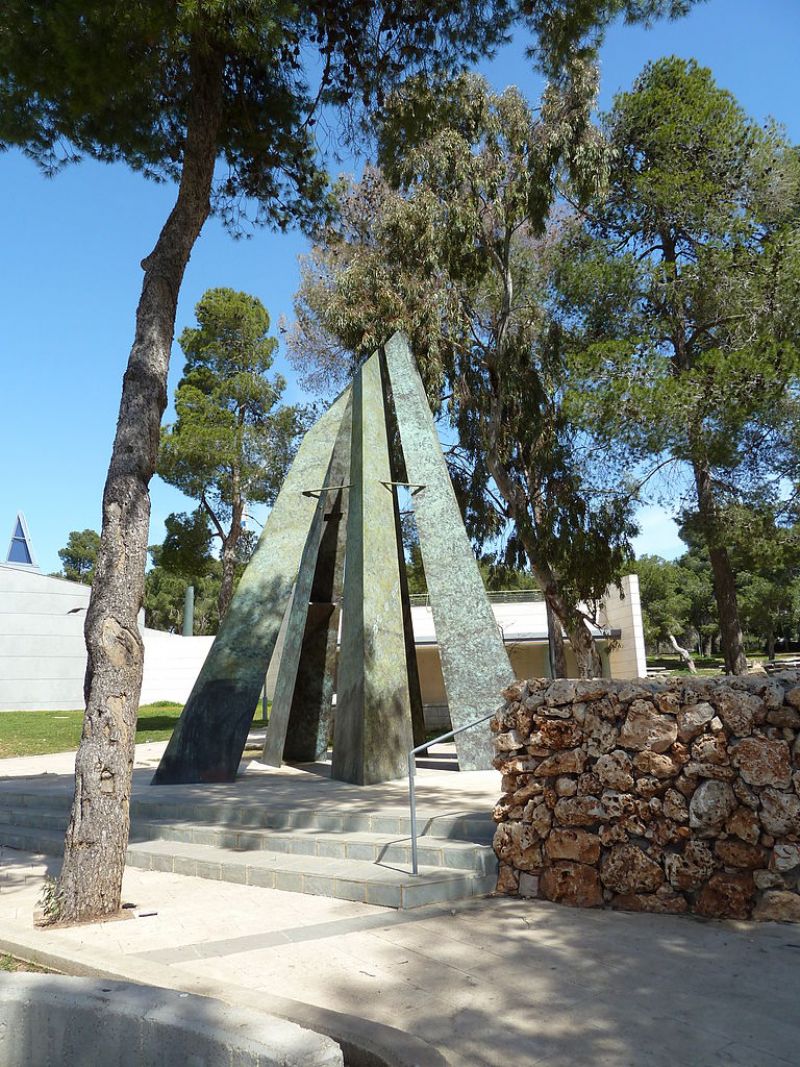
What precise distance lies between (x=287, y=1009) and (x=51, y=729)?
54.3 ft

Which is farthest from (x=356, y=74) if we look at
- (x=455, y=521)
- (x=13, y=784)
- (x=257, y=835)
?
(x=13, y=784)

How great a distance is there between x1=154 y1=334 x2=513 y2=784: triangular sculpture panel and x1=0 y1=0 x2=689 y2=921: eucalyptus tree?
2.64 m

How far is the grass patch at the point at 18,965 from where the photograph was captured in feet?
12.6

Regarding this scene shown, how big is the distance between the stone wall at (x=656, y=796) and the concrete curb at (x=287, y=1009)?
208cm

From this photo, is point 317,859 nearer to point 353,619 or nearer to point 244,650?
point 353,619

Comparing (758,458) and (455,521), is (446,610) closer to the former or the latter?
(455,521)

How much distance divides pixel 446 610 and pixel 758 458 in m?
8.50

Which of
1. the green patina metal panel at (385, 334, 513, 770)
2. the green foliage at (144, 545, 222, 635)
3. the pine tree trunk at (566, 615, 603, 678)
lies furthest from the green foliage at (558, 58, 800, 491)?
the green foliage at (144, 545, 222, 635)

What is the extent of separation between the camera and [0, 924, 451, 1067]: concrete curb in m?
2.79

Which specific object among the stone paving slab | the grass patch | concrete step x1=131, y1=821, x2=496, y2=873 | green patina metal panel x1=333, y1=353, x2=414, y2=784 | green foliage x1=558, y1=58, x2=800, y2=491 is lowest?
the stone paving slab

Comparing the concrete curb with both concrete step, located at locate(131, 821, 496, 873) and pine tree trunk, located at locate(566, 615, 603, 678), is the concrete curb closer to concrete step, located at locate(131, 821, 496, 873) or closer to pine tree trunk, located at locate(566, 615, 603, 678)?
concrete step, located at locate(131, 821, 496, 873)

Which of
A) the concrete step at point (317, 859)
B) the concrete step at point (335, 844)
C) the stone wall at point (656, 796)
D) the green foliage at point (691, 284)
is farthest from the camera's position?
the green foliage at point (691, 284)

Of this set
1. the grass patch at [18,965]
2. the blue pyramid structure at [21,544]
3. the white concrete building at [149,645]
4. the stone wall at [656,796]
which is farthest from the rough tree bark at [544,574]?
the blue pyramid structure at [21,544]

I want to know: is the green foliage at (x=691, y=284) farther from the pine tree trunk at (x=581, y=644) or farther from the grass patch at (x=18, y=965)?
the grass patch at (x=18, y=965)
